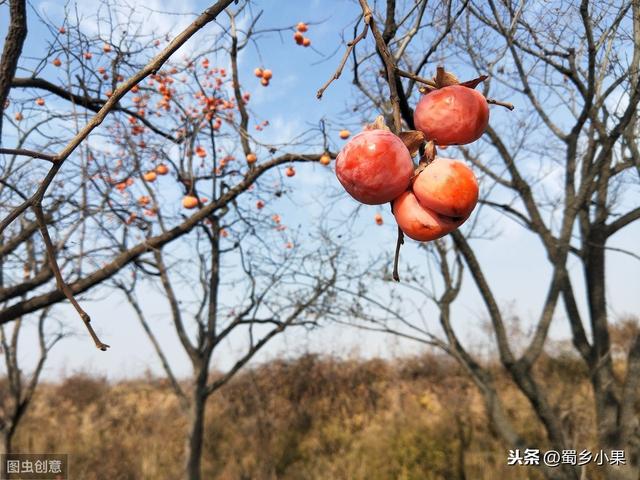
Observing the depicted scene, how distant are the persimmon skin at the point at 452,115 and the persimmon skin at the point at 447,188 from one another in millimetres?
92

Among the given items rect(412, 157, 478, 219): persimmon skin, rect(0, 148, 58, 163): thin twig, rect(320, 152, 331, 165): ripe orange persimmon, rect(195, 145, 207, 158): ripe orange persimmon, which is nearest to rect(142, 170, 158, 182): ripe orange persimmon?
rect(195, 145, 207, 158): ripe orange persimmon

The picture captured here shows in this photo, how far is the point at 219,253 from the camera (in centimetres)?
595

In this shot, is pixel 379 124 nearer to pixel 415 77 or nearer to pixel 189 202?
pixel 415 77

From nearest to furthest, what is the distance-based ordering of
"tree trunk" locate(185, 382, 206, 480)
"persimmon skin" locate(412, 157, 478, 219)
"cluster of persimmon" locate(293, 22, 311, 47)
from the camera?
"persimmon skin" locate(412, 157, 478, 219)
"cluster of persimmon" locate(293, 22, 311, 47)
"tree trunk" locate(185, 382, 206, 480)

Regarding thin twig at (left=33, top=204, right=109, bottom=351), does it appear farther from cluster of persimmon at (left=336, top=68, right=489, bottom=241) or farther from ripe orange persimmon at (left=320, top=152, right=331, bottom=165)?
ripe orange persimmon at (left=320, top=152, right=331, bottom=165)

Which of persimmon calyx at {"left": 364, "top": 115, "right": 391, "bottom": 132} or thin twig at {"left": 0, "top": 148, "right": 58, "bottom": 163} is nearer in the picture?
persimmon calyx at {"left": 364, "top": 115, "right": 391, "bottom": 132}

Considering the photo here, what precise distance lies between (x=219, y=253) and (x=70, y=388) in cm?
1074

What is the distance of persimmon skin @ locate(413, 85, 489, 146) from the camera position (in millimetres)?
878

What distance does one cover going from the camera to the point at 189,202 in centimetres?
453

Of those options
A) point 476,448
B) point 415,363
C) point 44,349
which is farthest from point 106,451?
point 415,363

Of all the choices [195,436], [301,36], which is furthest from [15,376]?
[301,36]

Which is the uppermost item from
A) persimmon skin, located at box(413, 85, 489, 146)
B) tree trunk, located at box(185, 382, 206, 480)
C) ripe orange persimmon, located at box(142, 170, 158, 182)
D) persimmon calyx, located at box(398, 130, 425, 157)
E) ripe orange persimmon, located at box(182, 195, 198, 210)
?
ripe orange persimmon, located at box(142, 170, 158, 182)

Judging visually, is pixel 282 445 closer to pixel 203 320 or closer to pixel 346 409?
pixel 346 409

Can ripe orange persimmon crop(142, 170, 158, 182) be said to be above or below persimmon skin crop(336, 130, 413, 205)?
above
